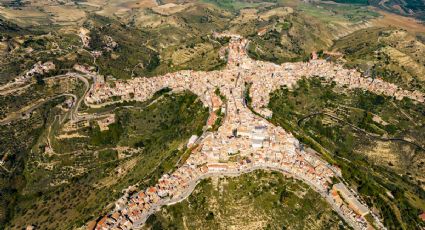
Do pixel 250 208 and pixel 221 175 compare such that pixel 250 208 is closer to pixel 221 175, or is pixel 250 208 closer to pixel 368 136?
pixel 221 175

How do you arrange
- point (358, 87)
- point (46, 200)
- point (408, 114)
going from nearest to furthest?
point (46, 200) → point (408, 114) → point (358, 87)

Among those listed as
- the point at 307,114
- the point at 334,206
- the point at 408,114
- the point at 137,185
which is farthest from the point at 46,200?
the point at 408,114

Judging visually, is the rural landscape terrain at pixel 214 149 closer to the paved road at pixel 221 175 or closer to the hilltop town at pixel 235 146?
the paved road at pixel 221 175

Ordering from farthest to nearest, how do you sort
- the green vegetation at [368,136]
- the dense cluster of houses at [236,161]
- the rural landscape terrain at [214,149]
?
the green vegetation at [368,136] < the rural landscape terrain at [214,149] < the dense cluster of houses at [236,161]

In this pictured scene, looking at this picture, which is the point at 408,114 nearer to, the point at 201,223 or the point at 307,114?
the point at 307,114

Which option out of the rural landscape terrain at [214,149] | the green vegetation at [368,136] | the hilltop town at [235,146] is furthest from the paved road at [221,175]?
the green vegetation at [368,136]

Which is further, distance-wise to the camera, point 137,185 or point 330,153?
point 330,153

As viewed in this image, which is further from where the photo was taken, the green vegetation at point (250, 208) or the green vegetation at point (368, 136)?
the green vegetation at point (368, 136)
